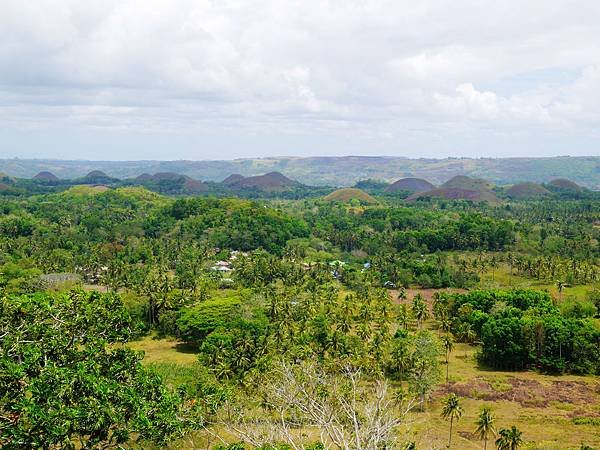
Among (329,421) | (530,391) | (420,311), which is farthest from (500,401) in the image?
(329,421)

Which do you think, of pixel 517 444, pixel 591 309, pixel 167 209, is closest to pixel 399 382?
pixel 517 444

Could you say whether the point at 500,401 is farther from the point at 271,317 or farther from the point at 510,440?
the point at 271,317

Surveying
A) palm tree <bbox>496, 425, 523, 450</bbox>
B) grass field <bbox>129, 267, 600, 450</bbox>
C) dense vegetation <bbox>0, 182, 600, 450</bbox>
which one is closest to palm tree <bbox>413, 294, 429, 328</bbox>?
dense vegetation <bbox>0, 182, 600, 450</bbox>

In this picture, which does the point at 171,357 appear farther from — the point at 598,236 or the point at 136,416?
the point at 598,236

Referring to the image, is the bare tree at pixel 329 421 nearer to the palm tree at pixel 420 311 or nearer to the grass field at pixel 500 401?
the grass field at pixel 500 401

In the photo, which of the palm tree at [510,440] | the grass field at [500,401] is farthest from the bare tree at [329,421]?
the palm tree at [510,440]

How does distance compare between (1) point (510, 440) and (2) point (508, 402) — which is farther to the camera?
(2) point (508, 402)

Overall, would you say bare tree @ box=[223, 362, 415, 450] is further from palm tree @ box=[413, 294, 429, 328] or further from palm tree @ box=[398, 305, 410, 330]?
palm tree @ box=[413, 294, 429, 328]
